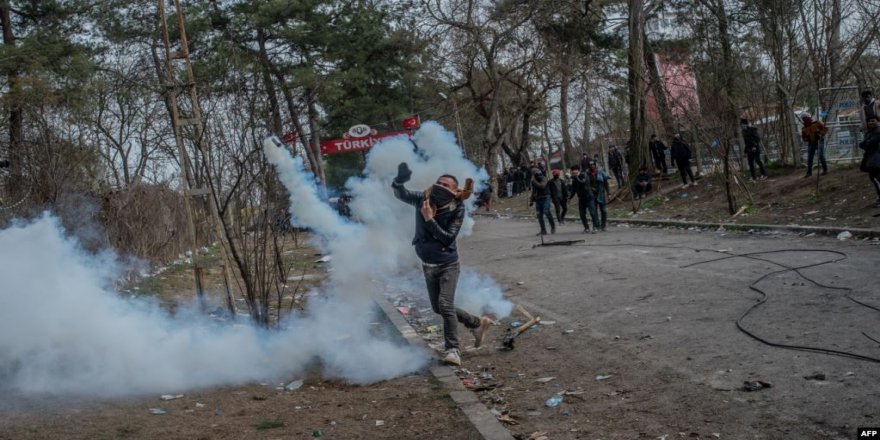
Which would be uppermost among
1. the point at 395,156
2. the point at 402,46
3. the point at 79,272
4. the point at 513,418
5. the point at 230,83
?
the point at 402,46

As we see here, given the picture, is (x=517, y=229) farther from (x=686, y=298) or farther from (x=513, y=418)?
(x=513, y=418)

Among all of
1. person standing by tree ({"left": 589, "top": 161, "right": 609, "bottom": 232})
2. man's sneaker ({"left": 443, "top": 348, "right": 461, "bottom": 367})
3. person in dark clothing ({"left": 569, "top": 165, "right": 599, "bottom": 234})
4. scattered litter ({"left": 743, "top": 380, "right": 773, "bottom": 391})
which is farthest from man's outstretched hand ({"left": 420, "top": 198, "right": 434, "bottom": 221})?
person standing by tree ({"left": 589, "top": 161, "right": 609, "bottom": 232})

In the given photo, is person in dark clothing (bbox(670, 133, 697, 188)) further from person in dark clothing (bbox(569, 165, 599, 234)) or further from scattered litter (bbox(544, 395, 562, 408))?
scattered litter (bbox(544, 395, 562, 408))

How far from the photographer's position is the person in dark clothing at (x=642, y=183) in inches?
1029

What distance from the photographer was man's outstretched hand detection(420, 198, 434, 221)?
25.3ft

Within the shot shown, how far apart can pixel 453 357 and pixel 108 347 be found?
3.47 metres

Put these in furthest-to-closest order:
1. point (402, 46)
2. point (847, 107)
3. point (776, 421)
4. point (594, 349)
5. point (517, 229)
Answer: point (402, 46) → point (517, 229) → point (847, 107) → point (594, 349) → point (776, 421)

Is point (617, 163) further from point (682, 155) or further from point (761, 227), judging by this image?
point (761, 227)

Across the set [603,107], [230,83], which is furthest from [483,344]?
[603,107]

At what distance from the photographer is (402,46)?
35000 mm

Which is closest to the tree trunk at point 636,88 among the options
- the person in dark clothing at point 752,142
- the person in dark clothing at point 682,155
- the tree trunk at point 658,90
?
the tree trunk at point 658,90

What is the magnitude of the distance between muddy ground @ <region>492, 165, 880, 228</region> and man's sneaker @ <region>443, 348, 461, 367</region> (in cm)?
905

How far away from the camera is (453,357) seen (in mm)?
7742

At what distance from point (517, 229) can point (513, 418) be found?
63.0 ft
